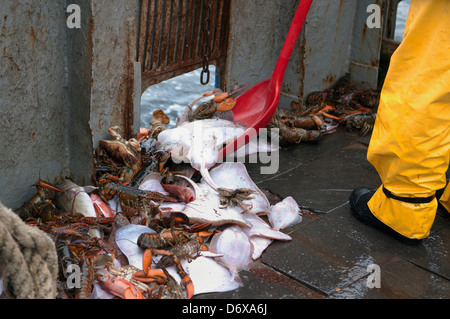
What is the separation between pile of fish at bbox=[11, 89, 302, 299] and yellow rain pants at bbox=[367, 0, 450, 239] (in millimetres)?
681

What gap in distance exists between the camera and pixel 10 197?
3717 mm

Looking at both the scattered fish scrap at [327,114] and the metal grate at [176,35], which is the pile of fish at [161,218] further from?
the scattered fish scrap at [327,114]

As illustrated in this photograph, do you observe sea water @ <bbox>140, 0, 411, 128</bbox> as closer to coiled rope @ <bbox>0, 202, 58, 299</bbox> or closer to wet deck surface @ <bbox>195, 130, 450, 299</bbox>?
wet deck surface @ <bbox>195, 130, 450, 299</bbox>

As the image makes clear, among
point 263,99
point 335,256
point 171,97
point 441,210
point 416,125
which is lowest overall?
point 171,97

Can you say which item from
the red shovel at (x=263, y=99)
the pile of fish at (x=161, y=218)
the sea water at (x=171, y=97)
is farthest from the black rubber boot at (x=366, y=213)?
the sea water at (x=171, y=97)

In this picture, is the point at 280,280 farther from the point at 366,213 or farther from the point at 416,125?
the point at 416,125

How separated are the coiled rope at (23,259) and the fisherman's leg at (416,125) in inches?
81.2

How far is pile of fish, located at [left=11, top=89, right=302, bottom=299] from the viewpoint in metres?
3.08

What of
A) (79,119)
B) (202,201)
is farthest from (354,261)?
(79,119)

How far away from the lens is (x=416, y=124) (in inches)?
128

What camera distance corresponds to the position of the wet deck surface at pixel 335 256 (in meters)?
3.13

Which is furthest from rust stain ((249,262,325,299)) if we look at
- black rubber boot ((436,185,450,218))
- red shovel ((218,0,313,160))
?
black rubber boot ((436,185,450,218))

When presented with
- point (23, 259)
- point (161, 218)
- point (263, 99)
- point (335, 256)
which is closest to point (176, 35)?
point (263, 99)

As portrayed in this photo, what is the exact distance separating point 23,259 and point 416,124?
2.21 meters
